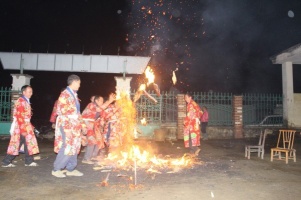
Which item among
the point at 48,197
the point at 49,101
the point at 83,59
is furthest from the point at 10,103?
the point at 48,197

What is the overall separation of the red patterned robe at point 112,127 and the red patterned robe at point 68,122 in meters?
2.51

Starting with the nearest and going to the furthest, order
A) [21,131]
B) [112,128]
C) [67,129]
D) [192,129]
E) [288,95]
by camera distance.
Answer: [67,129], [21,131], [112,128], [192,129], [288,95]

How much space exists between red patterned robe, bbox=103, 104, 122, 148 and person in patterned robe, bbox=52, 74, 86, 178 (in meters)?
2.45

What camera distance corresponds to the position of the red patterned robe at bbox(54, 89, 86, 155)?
5.43m

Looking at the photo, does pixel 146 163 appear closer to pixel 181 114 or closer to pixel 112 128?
pixel 112 128

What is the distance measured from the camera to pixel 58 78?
1747cm

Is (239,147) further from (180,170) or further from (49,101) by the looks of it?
(49,101)

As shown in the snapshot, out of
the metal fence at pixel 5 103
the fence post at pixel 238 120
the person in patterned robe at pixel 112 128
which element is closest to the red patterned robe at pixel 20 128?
the person in patterned robe at pixel 112 128

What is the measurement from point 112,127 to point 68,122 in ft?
9.22

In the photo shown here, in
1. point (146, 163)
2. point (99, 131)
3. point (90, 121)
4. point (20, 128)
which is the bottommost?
point (146, 163)

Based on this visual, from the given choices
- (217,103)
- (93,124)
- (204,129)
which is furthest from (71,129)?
(217,103)

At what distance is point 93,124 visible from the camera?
724cm

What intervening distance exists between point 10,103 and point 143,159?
866cm

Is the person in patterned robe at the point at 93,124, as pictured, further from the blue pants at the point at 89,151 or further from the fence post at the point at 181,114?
the fence post at the point at 181,114
